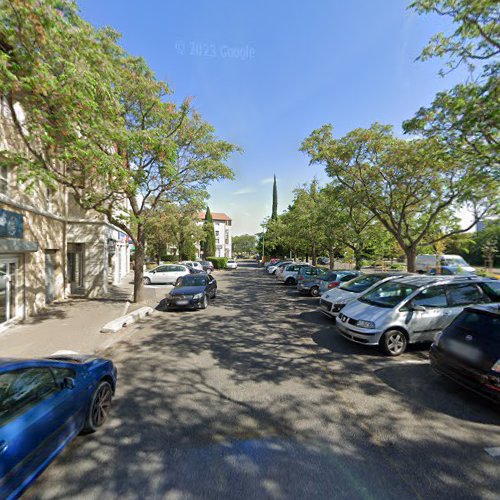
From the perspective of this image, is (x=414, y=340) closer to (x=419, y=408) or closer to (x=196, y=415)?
(x=419, y=408)

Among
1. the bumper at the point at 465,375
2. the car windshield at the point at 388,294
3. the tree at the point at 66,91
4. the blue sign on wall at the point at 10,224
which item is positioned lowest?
the bumper at the point at 465,375

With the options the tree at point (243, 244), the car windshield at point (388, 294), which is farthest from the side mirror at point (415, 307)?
the tree at point (243, 244)

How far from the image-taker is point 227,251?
84.4 m

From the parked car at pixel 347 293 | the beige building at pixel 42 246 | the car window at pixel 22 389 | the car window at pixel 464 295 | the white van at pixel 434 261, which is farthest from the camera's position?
the white van at pixel 434 261

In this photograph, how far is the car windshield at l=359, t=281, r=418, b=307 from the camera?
6.06 metres

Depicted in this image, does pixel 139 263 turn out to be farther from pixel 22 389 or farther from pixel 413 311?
pixel 413 311

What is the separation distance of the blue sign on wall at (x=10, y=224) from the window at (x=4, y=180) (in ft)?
2.71

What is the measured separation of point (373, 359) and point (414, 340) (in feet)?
3.54

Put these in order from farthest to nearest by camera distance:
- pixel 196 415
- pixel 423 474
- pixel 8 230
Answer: pixel 8 230 < pixel 196 415 < pixel 423 474

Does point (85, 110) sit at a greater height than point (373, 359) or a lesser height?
greater

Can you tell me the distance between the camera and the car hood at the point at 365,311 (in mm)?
5686

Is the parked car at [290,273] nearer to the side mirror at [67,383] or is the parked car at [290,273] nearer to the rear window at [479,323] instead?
the rear window at [479,323]

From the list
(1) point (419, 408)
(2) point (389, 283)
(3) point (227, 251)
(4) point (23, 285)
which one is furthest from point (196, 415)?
(3) point (227, 251)

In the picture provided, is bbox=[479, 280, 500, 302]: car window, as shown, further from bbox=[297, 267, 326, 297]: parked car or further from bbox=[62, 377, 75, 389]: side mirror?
bbox=[62, 377, 75, 389]: side mirror
